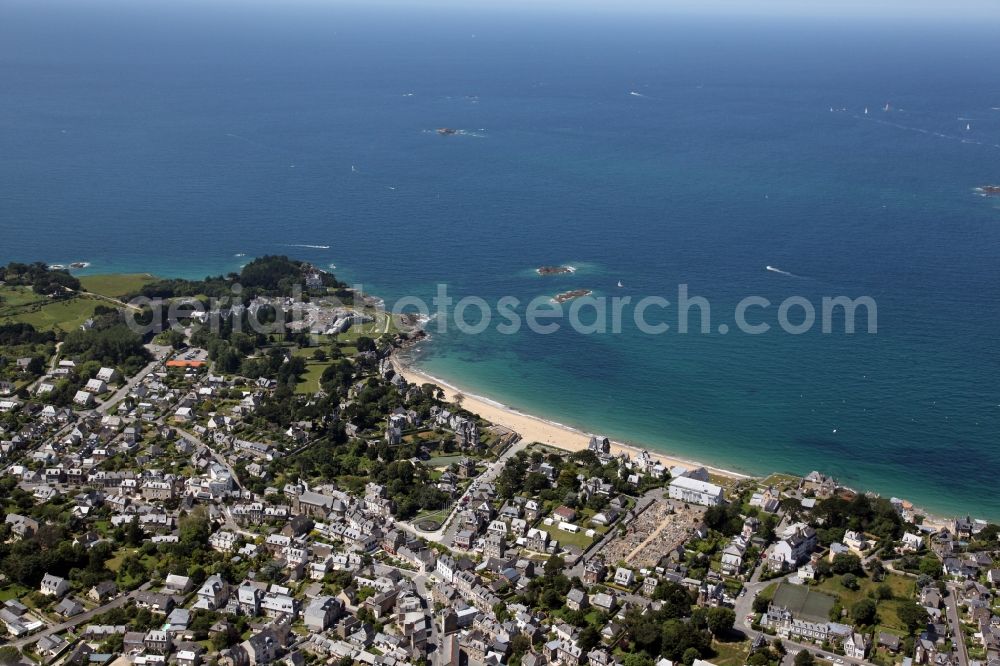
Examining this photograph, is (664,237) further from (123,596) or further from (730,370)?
(123,596)

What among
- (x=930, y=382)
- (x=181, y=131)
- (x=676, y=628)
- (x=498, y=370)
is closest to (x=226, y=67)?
(x=181, y=131)

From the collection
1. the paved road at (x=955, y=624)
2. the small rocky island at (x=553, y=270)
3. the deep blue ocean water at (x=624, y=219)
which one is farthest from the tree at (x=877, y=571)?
the small rocky island at (x=553, y=270)

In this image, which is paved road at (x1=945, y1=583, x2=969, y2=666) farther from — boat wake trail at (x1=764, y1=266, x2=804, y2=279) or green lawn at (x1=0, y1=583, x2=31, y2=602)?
boat wake trail at (x1=764, y1=266, x2=804, y2=279)

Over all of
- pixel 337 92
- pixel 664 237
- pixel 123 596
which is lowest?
pixel 123 596

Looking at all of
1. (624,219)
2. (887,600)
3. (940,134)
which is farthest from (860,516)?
(940,134)

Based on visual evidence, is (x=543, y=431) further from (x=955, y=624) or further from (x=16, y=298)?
(x=16, y=298)
